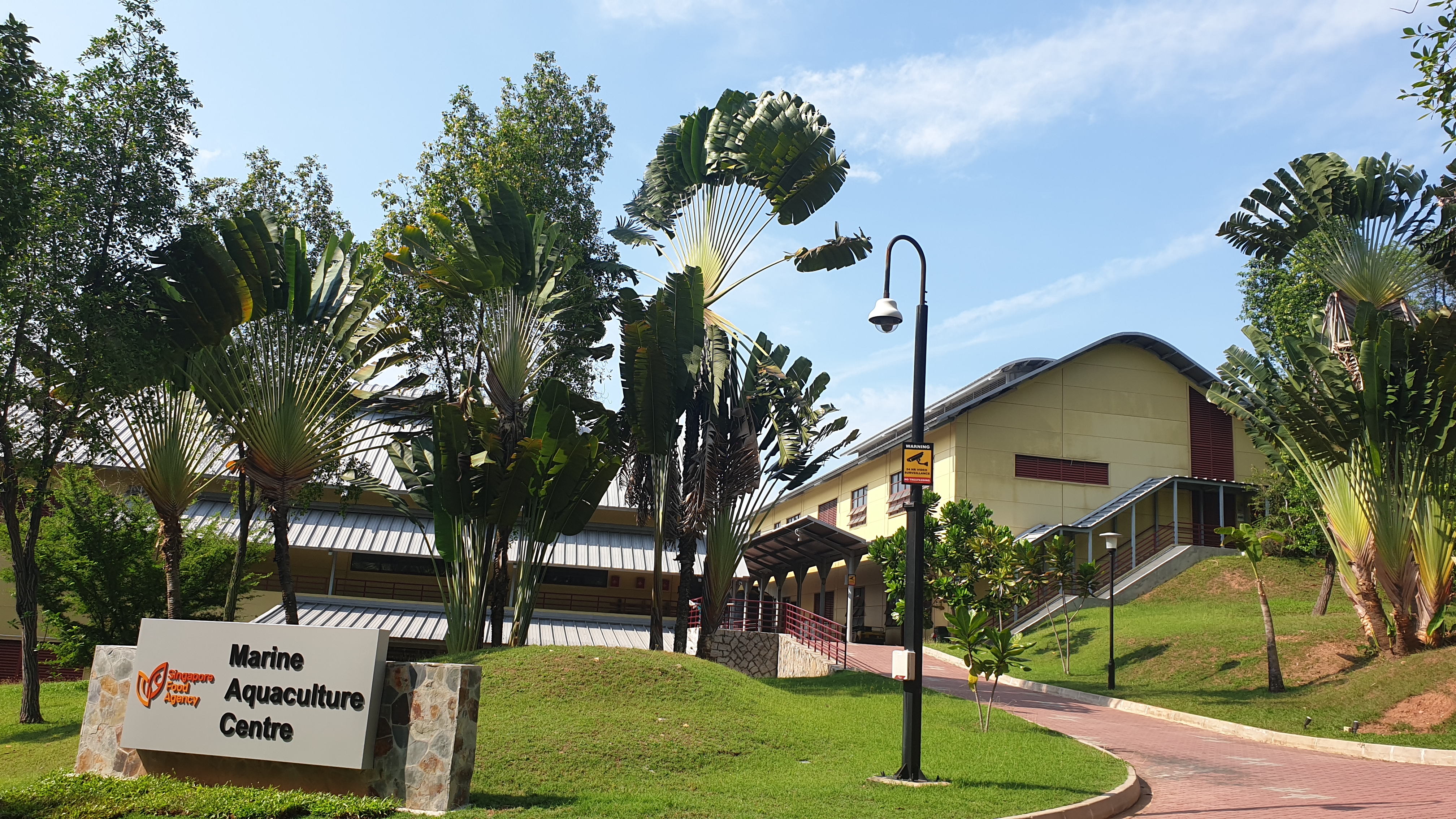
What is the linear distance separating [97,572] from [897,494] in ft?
89.9

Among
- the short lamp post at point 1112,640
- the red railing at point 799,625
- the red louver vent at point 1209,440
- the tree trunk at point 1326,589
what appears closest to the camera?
the short lamp post at point 1112,640

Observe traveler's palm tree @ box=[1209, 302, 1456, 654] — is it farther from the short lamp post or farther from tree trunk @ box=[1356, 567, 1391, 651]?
the short lamp post

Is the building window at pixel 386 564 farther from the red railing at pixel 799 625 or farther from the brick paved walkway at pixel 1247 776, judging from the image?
the brick paved walkway at pixel 1247 776

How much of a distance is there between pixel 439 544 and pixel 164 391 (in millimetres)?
5756

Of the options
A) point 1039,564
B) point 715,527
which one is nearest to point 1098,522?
point 1039,564

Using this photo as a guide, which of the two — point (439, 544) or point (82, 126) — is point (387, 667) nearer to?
Result: point (439, 544)

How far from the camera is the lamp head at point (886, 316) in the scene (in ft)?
37.5

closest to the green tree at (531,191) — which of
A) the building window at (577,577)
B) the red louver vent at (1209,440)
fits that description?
the building window at (577,577)

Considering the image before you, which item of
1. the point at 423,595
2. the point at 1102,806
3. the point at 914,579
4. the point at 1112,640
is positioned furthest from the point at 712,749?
the point at 423,595

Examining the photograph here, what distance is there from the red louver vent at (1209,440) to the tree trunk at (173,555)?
3600 centimetres

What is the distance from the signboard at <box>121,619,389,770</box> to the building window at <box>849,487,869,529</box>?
110ft

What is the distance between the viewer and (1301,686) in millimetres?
19547

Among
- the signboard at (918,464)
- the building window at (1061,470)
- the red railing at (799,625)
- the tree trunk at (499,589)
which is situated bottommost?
→ the red railing at (799,625)

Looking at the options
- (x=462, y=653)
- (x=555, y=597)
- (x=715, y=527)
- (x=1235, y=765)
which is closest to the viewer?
(x=1235, y=765)
